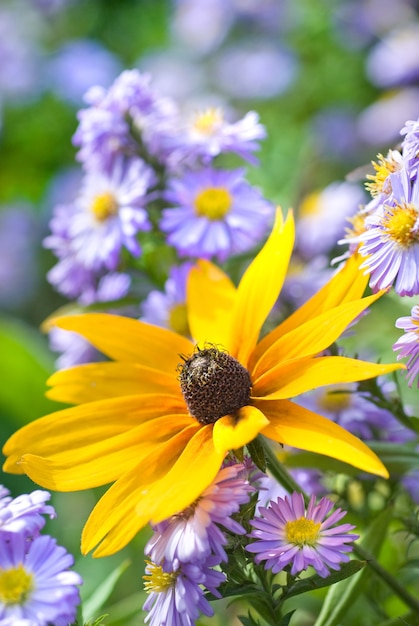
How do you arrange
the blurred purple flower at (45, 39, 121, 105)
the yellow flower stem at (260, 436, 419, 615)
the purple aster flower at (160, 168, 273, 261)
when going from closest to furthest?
the yellow flower stem at (260, 436, 419, 615) < the purple aster flower at (160, 168, 273, 261) < the blurred purple flower at (45, 39, 121, 105)

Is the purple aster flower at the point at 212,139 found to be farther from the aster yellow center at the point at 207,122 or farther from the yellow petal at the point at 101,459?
the yellow petal at the point at 101,459

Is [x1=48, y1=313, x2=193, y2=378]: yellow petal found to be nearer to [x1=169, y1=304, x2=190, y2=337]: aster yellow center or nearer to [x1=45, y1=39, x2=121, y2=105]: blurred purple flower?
[x1=169, y1=304, x2=190, y2=337]: aster yellow center

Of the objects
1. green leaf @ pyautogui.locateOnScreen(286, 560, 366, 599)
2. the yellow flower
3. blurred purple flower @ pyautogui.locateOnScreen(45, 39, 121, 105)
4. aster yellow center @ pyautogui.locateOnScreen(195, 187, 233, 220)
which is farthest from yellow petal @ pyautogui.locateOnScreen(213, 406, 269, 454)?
blurred purple flower @ pyautogui.locateOnScreen(45, 39, 121, 105)

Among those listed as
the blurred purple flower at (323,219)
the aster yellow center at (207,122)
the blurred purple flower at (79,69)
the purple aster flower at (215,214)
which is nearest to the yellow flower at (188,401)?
the purple aster flower at (215,214)

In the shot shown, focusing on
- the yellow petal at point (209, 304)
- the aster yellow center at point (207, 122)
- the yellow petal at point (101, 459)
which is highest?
the aster yellow center at point (207, 122)

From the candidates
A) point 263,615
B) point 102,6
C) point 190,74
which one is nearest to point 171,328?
point 263,615

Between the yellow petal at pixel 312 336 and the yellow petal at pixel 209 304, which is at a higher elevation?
the yellow petal at pixel 209 304

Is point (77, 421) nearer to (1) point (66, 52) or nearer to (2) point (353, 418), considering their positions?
(2) point (353, 418)
